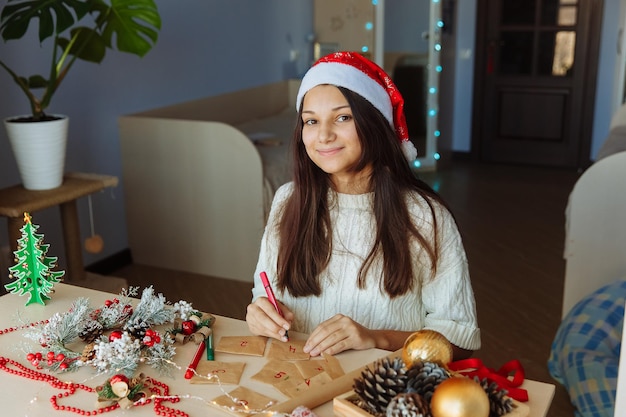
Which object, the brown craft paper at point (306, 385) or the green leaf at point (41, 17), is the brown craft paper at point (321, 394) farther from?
the green leaf at point (41, 17)

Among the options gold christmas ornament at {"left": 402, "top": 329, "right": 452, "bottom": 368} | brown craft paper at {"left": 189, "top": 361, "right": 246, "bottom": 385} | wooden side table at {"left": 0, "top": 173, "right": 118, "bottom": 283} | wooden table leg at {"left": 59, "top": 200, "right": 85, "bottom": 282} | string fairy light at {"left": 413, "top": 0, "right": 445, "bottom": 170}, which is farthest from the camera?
string fairy light at {"left": 413, "top": 0, "right": 445, "bottom": 170}

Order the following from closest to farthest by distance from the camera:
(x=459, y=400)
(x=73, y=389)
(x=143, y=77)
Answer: (x=459, y=400)
(x=73, y=389)
(x=143, y=77)

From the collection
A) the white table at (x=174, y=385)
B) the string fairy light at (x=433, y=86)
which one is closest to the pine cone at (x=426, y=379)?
the white table at (x=174, y=385)

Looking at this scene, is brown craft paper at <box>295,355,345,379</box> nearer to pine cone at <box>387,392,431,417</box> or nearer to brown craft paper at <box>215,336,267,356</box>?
brown craft paper at <box>215,336,267,356</box>

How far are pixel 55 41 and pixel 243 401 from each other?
2.07 metres

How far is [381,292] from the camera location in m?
1.58

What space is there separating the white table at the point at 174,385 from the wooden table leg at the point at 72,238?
1539 mm

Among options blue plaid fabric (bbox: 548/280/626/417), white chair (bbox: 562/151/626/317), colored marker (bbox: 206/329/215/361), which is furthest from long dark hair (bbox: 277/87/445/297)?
white chair (bbox: 562/151/626/317)

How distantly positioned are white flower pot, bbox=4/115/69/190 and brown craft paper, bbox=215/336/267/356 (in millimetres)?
1705

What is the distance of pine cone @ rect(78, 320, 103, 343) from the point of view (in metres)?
1.37

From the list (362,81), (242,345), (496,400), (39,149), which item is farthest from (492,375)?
(39,149)

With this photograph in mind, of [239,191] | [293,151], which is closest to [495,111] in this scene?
[239,191]

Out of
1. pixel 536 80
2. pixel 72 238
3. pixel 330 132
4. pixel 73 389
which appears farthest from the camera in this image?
pixel 536 80

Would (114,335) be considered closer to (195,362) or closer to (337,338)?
(195,362)
